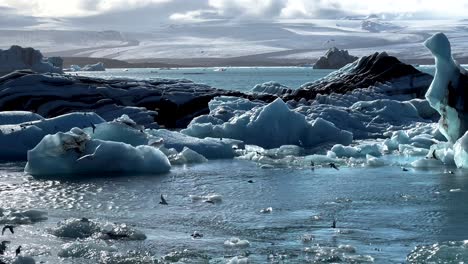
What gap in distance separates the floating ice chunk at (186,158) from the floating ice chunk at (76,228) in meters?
6.64

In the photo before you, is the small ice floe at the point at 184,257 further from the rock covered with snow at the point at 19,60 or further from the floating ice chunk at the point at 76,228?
the rock covered with snow at the point at 19,60

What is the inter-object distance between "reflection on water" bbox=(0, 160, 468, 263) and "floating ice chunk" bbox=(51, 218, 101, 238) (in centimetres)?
15

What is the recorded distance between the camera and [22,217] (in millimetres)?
9117

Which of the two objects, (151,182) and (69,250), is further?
(151,182)

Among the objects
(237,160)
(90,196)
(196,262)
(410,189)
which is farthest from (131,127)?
(196,262)

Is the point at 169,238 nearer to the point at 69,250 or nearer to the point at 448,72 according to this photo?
the point at 69,250

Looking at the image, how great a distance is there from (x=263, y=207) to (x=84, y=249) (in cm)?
326

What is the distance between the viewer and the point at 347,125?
21.4 m

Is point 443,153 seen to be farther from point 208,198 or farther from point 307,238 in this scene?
point 307,238

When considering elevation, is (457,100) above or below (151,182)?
above

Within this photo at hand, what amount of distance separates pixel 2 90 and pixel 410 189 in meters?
14.9

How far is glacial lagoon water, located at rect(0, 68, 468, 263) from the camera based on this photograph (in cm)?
762

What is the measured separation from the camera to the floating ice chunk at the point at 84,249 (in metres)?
7.38

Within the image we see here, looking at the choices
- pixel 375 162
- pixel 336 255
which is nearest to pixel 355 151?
pixel 375 162
